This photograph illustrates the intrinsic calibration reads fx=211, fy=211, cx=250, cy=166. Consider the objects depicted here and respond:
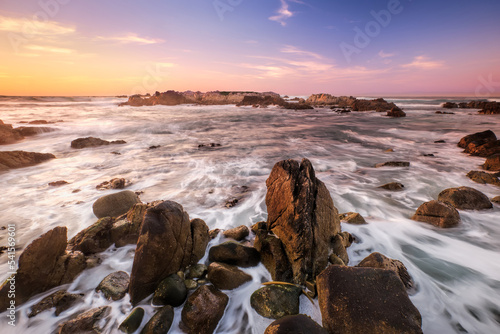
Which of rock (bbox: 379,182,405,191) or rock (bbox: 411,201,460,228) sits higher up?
rock (bbox: 411,201,460,228)

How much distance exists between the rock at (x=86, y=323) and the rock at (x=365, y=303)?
111 inches

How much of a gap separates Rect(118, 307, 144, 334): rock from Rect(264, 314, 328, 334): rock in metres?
1.65

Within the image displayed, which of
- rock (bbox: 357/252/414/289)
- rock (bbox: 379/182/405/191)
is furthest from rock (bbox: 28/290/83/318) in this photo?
rock (bbox: 379/182/405/191)

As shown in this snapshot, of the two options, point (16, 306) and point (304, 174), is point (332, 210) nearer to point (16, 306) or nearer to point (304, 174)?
point (304, 174)

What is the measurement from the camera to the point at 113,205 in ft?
17.2

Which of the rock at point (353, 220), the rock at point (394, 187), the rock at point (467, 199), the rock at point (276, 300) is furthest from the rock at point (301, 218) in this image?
the rock at point (394, 187)

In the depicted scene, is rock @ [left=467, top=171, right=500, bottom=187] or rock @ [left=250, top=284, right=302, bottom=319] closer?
rock @ [left=250, top=284, right=302, bottom=319]

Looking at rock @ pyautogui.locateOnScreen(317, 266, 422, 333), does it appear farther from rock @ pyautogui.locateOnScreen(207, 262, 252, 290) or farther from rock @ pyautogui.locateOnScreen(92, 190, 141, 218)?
rock @ pyautogui.locateOnScreen(92, 190, 141, 218)

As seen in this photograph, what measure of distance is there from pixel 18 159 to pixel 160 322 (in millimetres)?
12706

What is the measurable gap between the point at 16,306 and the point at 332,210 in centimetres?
503

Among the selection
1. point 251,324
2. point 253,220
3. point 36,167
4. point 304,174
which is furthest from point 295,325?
point 36,167

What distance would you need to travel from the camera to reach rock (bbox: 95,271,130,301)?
308cm

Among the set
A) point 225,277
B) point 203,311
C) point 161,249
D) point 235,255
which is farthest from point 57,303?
point 235,255

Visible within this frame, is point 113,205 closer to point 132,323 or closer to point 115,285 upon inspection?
point 115,285
